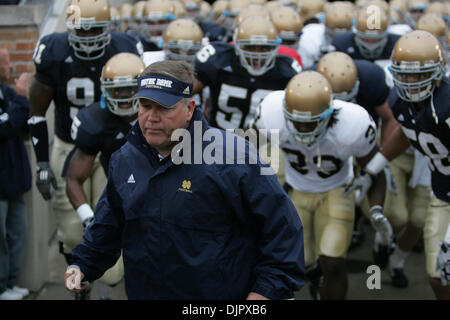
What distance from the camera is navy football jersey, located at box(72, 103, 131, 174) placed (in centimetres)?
423

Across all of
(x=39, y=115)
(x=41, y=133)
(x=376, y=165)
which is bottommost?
(x=376, y=165)

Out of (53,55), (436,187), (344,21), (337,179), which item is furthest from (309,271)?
(344,21)

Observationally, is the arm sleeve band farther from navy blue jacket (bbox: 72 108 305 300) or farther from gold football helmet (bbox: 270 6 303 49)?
gold football helmet (bbox: 270 6 303 49)

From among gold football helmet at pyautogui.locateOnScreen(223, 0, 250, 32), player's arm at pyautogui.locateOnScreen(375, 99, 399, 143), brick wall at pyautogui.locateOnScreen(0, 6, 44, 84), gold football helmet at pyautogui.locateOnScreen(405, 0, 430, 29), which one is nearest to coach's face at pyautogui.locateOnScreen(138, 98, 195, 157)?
brick wall at pyautogui.locateOnScreen(0, 6, 44, 84)

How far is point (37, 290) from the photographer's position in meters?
5.04

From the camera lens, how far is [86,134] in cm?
422

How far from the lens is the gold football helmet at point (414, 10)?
8.75 metres

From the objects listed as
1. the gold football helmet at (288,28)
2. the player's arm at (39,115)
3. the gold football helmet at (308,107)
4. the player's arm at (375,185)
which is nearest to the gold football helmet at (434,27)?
the gold football helmet at (288,28)

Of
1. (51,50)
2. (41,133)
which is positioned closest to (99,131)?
(41,133)

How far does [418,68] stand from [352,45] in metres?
2.31

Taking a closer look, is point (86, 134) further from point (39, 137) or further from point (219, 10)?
point (219, 10)

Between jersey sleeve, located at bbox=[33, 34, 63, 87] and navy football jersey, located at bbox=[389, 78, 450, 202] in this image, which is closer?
navy football jersey, located at bbox=[389, 78, 450, 202]

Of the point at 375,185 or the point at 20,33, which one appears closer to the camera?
the point at 375,185

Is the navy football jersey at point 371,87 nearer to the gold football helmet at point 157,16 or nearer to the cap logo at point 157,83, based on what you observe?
the gold football helmet at point 157,16
